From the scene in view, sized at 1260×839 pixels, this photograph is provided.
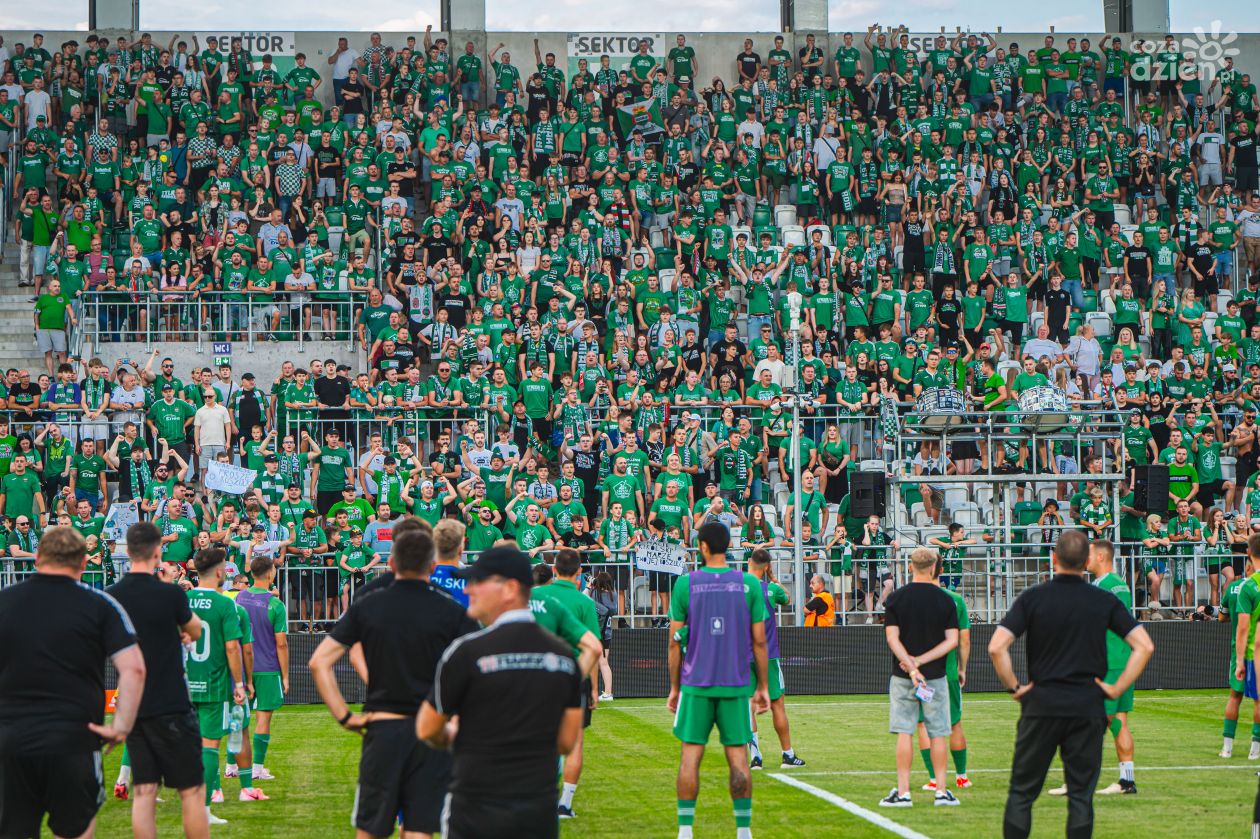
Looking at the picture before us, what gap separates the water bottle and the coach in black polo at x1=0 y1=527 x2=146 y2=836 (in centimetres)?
473

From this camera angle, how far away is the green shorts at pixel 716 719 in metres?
10.1

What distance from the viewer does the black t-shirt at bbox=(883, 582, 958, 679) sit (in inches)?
459

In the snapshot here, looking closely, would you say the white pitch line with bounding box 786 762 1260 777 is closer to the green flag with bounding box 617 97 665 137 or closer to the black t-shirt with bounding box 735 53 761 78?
the green flag with bounding box 617 97 665 137

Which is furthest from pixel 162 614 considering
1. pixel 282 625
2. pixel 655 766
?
pixel 655 766

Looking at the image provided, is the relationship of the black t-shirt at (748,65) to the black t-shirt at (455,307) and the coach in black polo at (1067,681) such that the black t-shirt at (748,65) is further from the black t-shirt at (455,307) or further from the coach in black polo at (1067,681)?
the coach in black polo at (1067,681)

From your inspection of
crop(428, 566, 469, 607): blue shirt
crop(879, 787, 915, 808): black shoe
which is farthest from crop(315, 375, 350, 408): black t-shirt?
crop(428, 566, 469, 607): blue shirt

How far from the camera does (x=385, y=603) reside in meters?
7.60

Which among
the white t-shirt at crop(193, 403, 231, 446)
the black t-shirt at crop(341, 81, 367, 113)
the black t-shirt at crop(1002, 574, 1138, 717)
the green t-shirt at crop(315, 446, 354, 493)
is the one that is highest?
the black t-shirt at crop(341, 81, 367, 113)

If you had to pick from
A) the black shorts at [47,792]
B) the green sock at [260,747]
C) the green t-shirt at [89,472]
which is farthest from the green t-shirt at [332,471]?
the black shorts at [47,792]

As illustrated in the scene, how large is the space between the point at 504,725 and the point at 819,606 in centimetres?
1709

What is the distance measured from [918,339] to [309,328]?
1028 centimetres

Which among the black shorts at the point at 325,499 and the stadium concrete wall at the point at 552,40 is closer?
the black shorts at the point at 325,499

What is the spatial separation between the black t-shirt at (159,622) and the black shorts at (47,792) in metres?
1.54

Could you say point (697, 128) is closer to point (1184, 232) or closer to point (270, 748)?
point (1184, 232)
